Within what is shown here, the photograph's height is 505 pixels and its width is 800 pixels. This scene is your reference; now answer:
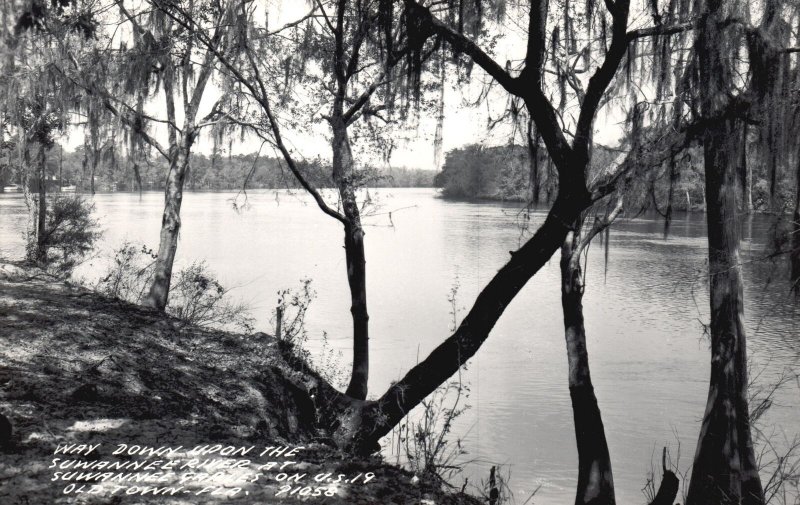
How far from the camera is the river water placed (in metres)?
8.44

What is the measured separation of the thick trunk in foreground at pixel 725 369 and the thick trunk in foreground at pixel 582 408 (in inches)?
31.1

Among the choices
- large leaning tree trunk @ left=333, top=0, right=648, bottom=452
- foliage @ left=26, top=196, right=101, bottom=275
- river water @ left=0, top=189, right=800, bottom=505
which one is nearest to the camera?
large leaning tree trunk @ left=333, top=0, right=648, bottom=452

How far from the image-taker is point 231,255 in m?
21.4

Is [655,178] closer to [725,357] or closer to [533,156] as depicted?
[533,156]

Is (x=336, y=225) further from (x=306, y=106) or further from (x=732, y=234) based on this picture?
(x=732, y=234)

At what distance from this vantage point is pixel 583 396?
576 centimetres

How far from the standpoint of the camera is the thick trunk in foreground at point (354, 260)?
6.48 meters

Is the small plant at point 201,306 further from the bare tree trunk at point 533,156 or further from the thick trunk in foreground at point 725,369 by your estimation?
the thick trunk in foreground at point 725,369

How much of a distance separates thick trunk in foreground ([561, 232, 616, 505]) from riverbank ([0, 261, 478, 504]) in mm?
2151

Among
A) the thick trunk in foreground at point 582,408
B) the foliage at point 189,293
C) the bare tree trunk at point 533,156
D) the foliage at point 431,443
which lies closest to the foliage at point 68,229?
the foliage at point 189,293

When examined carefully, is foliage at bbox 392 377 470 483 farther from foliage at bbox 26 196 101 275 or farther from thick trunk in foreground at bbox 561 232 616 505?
foliage at bbox 26 196 101 275

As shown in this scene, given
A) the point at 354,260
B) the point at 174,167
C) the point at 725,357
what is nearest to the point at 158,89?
the point at 174,167

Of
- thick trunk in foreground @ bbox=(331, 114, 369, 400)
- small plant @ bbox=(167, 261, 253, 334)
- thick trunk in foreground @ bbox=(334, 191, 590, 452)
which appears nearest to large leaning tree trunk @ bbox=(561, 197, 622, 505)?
thick trunk in foreground @ bbox=(334, 191, 590, 452)

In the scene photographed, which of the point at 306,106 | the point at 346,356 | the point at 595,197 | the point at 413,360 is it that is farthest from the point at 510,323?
the point at 595,197
